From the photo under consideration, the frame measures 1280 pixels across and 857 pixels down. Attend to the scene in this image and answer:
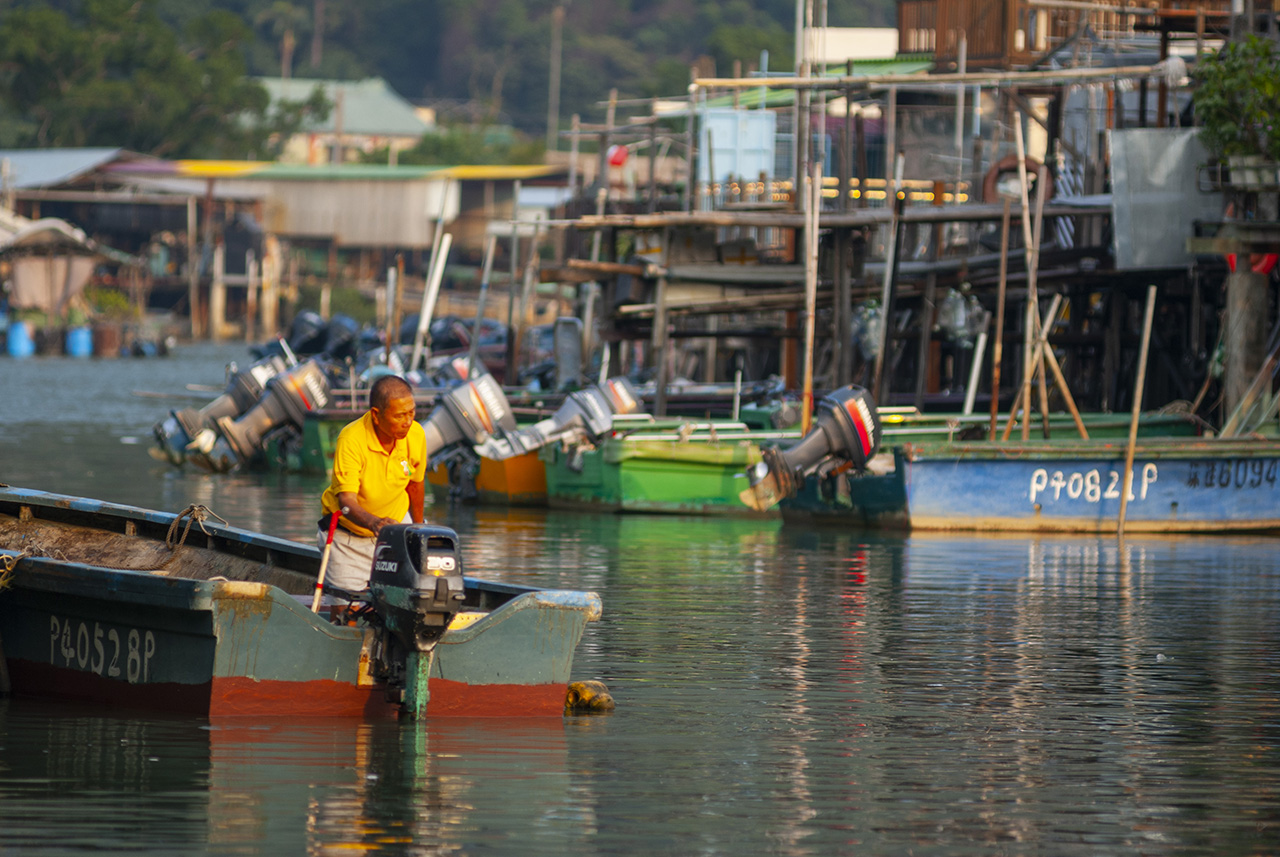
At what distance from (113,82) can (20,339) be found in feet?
59.8

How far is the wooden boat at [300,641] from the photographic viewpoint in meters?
9.69

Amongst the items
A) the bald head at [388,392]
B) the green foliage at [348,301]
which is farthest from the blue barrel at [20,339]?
the bald head at [388,392]

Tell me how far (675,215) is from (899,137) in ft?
32.4

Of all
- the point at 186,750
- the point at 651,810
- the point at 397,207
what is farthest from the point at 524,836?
the point at 397,207

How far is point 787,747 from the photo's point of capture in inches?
390

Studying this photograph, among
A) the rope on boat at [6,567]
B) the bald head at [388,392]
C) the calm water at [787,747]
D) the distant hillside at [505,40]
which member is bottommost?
the calm water at [787,747]

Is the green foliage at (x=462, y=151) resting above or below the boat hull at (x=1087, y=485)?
above

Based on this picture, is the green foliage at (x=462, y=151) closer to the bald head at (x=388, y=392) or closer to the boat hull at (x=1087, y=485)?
the boat hull at (x=1087, y=485)

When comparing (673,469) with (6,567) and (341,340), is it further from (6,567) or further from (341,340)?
(341,340)

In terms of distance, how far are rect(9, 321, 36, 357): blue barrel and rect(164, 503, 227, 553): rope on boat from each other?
196 ft

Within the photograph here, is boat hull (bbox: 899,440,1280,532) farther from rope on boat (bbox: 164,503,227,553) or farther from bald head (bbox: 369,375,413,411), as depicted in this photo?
bald head (bbox: 369,375,413,411)

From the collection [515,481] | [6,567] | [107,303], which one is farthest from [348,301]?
[6,567]

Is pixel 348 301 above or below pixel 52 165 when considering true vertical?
below

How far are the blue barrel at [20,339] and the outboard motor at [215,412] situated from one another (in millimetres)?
42836
